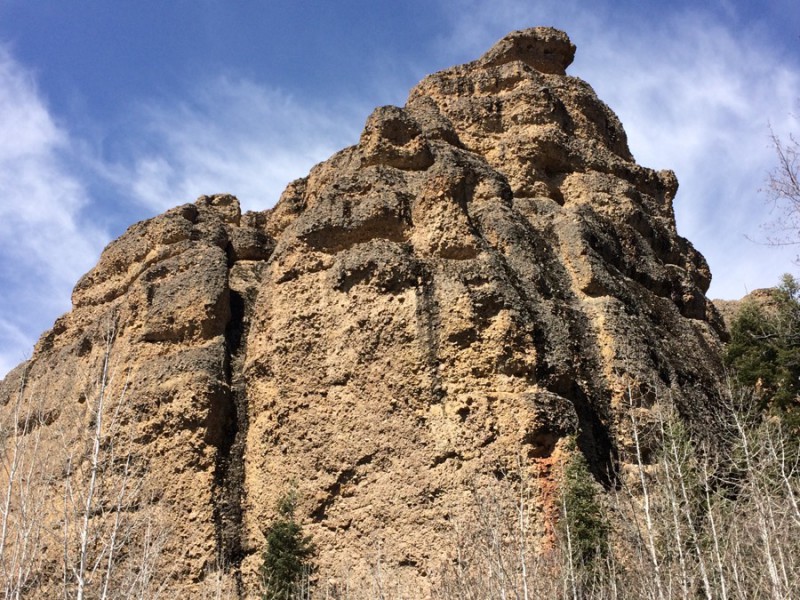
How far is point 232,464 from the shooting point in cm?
2825

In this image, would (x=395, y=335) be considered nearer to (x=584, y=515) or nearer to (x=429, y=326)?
(x=429, y=326)

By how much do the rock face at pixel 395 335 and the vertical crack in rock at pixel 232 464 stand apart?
2.7 inches

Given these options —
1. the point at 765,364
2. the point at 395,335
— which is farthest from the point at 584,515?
the point at 765,364

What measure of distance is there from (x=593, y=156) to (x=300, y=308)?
1412 centimetres

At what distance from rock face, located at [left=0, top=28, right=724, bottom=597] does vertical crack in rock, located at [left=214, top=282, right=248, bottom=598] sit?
0.07 m

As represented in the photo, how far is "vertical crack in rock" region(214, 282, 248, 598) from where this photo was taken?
26609 millimetres

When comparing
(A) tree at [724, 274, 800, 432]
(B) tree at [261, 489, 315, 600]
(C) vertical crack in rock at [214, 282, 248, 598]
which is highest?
(A) tree at [724, 274, 800, 432]

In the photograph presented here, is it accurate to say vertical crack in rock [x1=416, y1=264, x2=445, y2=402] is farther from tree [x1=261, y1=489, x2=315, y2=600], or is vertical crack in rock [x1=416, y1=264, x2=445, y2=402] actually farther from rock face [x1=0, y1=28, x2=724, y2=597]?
tree [x1=261, y1=489, x2=315, y2=600]

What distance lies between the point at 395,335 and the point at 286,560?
7275mm

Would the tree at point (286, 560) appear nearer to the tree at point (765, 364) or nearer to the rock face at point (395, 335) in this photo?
the rock face at point (395, 335)

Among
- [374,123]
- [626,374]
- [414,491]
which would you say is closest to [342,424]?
[414,491]

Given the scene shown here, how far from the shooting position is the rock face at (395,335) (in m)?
24.9

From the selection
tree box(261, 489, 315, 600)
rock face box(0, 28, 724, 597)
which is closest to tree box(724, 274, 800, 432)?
rock face box(0, 28, 724, 597)

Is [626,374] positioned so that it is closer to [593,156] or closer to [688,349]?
[688,349]
